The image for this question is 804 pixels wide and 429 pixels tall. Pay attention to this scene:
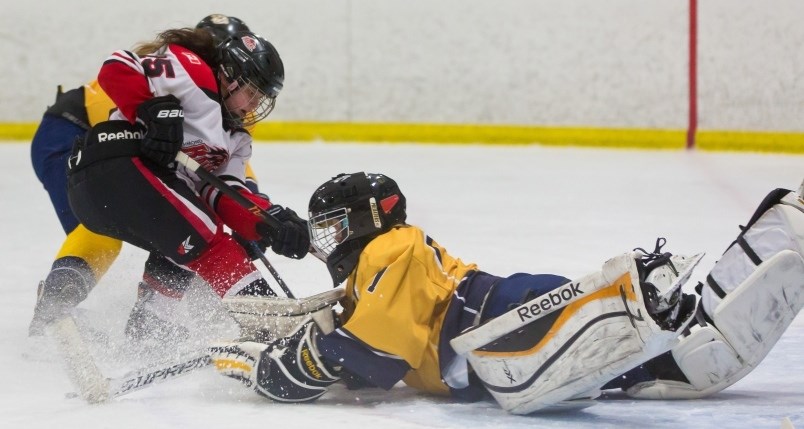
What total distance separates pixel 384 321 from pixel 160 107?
852 millimetres

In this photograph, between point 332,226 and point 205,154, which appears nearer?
point 332,226

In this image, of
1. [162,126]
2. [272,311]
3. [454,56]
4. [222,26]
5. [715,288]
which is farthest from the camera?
[454,56]

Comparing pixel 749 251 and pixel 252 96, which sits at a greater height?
pixel 252 96

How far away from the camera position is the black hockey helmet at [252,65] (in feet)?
9.50

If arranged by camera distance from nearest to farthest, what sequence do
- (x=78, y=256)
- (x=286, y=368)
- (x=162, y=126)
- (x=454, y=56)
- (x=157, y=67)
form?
(x=286, y=368)
(x=162, y=126)
(x=157, y=67)
(x=78, y=256)
(x=454, y=56)

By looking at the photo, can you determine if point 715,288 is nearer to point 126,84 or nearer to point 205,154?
point 205,154

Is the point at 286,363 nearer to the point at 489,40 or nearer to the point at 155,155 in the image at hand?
the point at 155,155

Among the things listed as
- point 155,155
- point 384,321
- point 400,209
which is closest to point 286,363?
point 384,321

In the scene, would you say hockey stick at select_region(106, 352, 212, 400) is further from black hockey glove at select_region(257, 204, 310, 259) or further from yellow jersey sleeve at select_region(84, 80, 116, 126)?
yellow jersey sleeve at select_region(84, 80, 116, 126)

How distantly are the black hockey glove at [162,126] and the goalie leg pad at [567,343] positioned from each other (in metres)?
0.90

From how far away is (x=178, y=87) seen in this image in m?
2.89

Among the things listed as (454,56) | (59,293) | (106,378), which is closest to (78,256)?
(59,293)

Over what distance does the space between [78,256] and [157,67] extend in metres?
0.61

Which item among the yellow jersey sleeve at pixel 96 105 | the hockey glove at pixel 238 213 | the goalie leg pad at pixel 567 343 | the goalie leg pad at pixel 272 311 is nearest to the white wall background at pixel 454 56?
the yellow jersey sleeve at pixel 96 105
